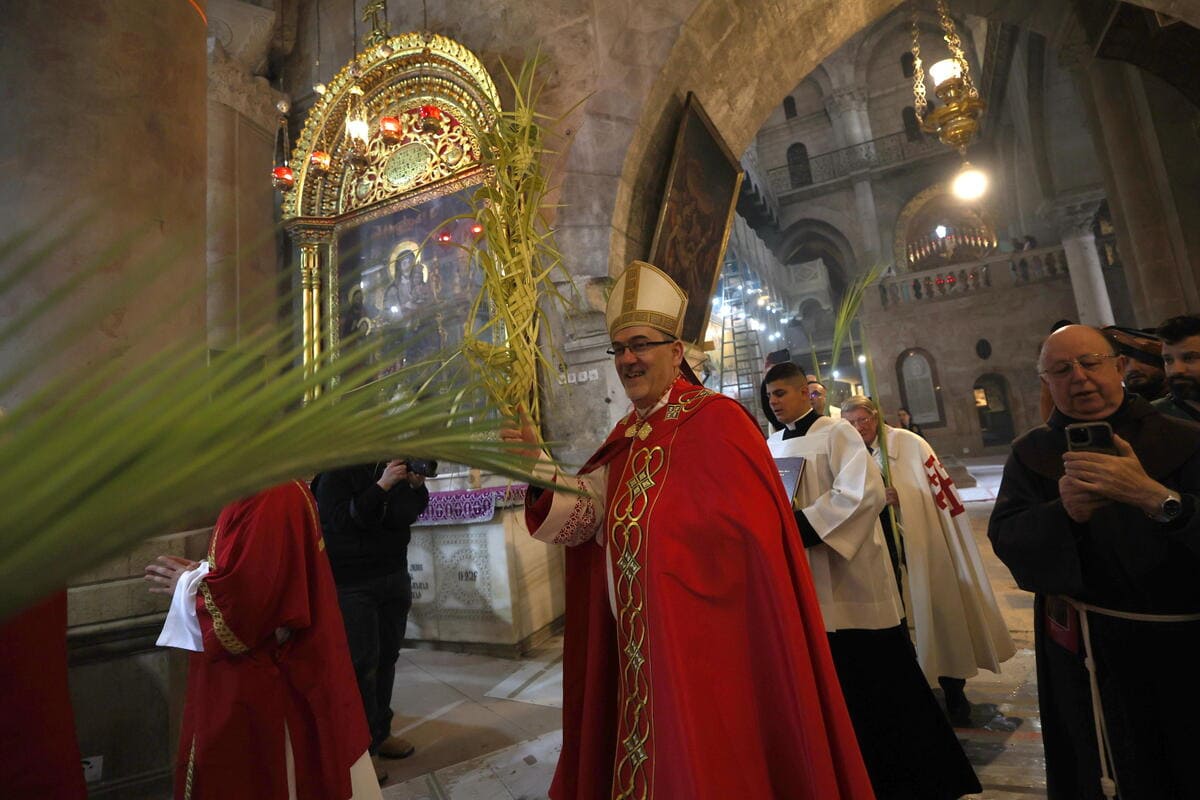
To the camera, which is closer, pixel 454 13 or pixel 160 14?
pixel 160 14

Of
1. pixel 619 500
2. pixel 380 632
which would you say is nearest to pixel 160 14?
pixel 619 500

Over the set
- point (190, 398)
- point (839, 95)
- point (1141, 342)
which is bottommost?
point (190, 398)

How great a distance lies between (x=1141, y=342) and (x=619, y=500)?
2.58 meters

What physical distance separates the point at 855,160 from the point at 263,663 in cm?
2506

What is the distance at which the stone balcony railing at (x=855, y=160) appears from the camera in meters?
21.5

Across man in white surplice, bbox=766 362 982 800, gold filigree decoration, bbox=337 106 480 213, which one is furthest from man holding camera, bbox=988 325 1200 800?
gold filigree decoration, bbox=337 106 480 213

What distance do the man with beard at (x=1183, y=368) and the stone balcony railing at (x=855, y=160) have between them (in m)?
21.9

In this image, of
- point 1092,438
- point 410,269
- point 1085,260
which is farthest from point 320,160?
point 1085,260

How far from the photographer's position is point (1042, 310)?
1428 centimetres

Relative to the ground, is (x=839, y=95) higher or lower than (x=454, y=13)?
higher

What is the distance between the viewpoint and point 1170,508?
1403mm

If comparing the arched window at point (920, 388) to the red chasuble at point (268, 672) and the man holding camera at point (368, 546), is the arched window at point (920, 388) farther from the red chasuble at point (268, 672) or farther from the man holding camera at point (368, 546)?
the red chasuble at point (268, 672)

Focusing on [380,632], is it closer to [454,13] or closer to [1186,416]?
[1186,416]

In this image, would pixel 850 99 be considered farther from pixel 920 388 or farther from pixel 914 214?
pixel 920 388
